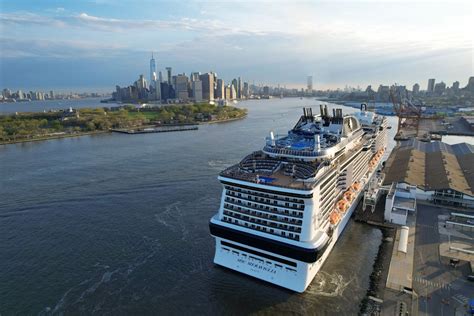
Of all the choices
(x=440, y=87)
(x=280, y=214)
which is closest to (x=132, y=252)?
(x=280, y=214)

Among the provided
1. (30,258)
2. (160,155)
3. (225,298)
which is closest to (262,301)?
(225,298)

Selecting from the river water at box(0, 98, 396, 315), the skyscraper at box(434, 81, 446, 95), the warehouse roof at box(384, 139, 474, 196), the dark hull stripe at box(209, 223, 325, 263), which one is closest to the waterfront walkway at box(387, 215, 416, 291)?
the river water at box(0, 98, 396, 315)

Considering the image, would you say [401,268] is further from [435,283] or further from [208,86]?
[208,86]

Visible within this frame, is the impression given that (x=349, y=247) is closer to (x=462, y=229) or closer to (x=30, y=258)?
(x=462, y=229)

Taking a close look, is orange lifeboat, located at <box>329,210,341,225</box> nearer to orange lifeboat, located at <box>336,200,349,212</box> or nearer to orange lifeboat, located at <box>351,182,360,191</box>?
orange lifeboat, located at <box>336,200,349,212</box>

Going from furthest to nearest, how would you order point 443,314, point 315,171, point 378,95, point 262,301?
point 378,95
point 315,171
point 262,301
point 443,314

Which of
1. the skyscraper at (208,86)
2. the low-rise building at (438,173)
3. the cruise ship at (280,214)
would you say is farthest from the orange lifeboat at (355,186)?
the skyscraper at (208,86)
